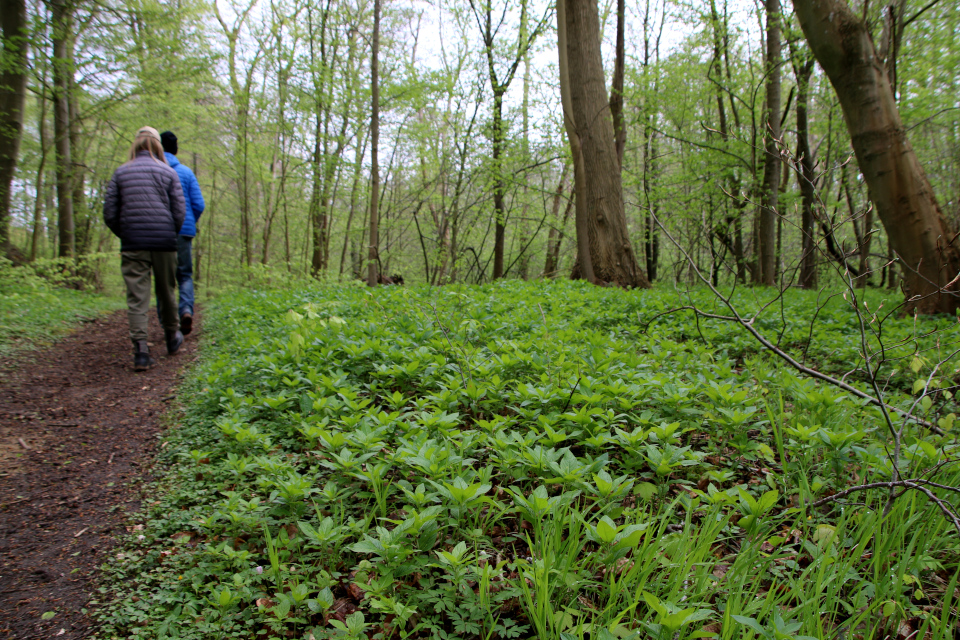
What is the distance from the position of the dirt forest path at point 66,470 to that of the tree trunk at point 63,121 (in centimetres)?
826

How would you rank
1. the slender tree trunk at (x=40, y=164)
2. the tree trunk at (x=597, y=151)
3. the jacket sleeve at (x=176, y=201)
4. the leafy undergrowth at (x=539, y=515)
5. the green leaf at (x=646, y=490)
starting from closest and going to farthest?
the leafy undergrowth at (x=539, y=515), the green leaf at (x=646, y=490), the jacket sleeve at (x=176, y=201), the tree trunk at (x=597, y=151), the slender tree trunk at (x=40, y=164)

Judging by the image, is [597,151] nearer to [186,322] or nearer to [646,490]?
[186,322]

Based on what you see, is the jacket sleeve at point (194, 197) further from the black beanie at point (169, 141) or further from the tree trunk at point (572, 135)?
the tree trunk at point (572, 135)

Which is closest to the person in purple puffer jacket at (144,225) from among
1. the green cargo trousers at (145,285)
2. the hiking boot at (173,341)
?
the green cargo trousers at (145,285)

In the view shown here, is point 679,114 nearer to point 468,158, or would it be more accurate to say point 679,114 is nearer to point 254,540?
point 468,158

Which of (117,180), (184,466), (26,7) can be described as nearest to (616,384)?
(184,466)

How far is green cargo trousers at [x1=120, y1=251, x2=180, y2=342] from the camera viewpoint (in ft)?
16.9

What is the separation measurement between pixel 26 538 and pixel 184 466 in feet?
2.30

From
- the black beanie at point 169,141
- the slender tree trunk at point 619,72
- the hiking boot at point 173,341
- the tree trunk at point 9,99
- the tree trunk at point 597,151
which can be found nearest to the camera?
the hiking boot at point 173,341

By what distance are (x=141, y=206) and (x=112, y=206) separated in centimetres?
33

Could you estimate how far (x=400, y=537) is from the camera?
1622 mm

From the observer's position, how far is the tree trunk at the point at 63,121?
9.95 meters

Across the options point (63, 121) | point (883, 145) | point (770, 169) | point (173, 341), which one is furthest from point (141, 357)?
point (770, 169)

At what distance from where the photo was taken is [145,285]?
5281mm
